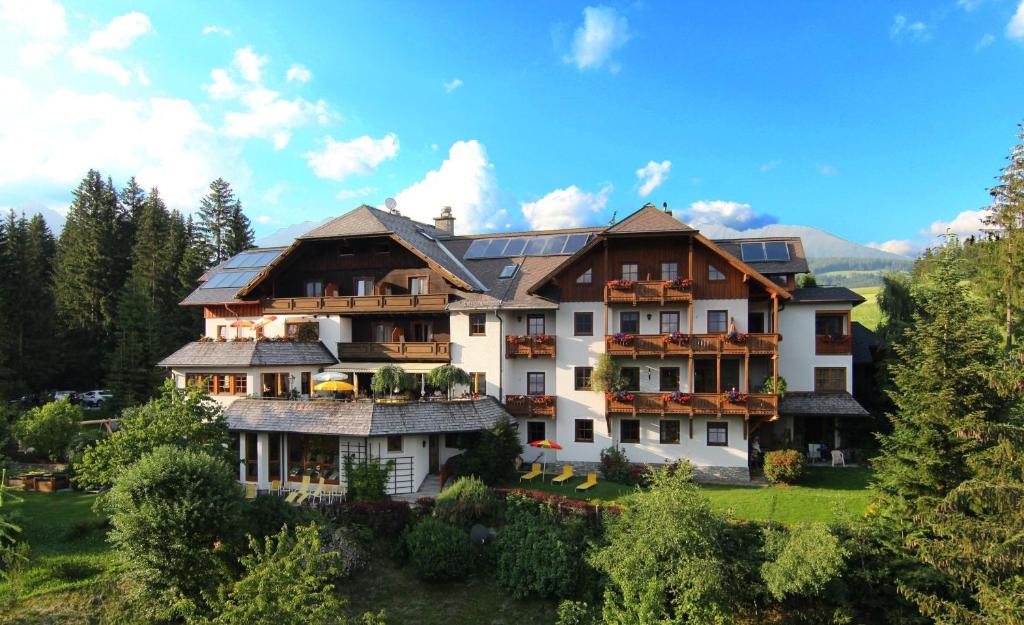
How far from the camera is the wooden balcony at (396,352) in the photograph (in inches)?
1278

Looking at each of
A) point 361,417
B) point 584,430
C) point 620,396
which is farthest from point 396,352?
point 620,396

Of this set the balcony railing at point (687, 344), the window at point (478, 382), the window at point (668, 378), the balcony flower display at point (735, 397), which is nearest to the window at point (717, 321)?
the balcony railing at point (687, 344)

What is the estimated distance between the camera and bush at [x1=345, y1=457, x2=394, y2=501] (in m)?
25.8

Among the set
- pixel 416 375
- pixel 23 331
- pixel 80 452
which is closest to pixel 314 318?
pixel 416 375

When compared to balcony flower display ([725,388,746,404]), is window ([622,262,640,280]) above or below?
above

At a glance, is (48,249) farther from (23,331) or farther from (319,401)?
(319,401)

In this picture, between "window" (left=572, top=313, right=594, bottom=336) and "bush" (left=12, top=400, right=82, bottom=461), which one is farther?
"bush" (left=12, top=400, right=82, bottom=461)

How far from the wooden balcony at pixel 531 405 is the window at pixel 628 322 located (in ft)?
17.0

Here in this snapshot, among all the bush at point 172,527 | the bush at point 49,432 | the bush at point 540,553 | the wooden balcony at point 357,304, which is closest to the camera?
the bush at point 172,527

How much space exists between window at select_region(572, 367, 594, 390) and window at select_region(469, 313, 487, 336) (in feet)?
17.6

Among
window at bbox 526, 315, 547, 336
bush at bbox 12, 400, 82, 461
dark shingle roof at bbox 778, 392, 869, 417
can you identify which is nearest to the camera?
dark shingle roof at bbox 778, 392, 869, 417

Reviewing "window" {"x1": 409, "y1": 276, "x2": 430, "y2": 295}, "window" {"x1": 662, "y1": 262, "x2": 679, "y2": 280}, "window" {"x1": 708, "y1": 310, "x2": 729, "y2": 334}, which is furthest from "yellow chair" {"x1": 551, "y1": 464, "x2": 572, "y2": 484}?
"window" {"x1": 409, "y1": 276, "x2": 430, "y2": 295}

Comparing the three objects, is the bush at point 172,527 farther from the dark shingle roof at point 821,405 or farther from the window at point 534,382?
the dark shingle roof at point 821,405

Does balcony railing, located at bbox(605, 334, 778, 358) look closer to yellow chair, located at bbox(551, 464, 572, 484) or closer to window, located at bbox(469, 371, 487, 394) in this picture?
yellow chair, located at bbox(551, 464, 572, 484)
